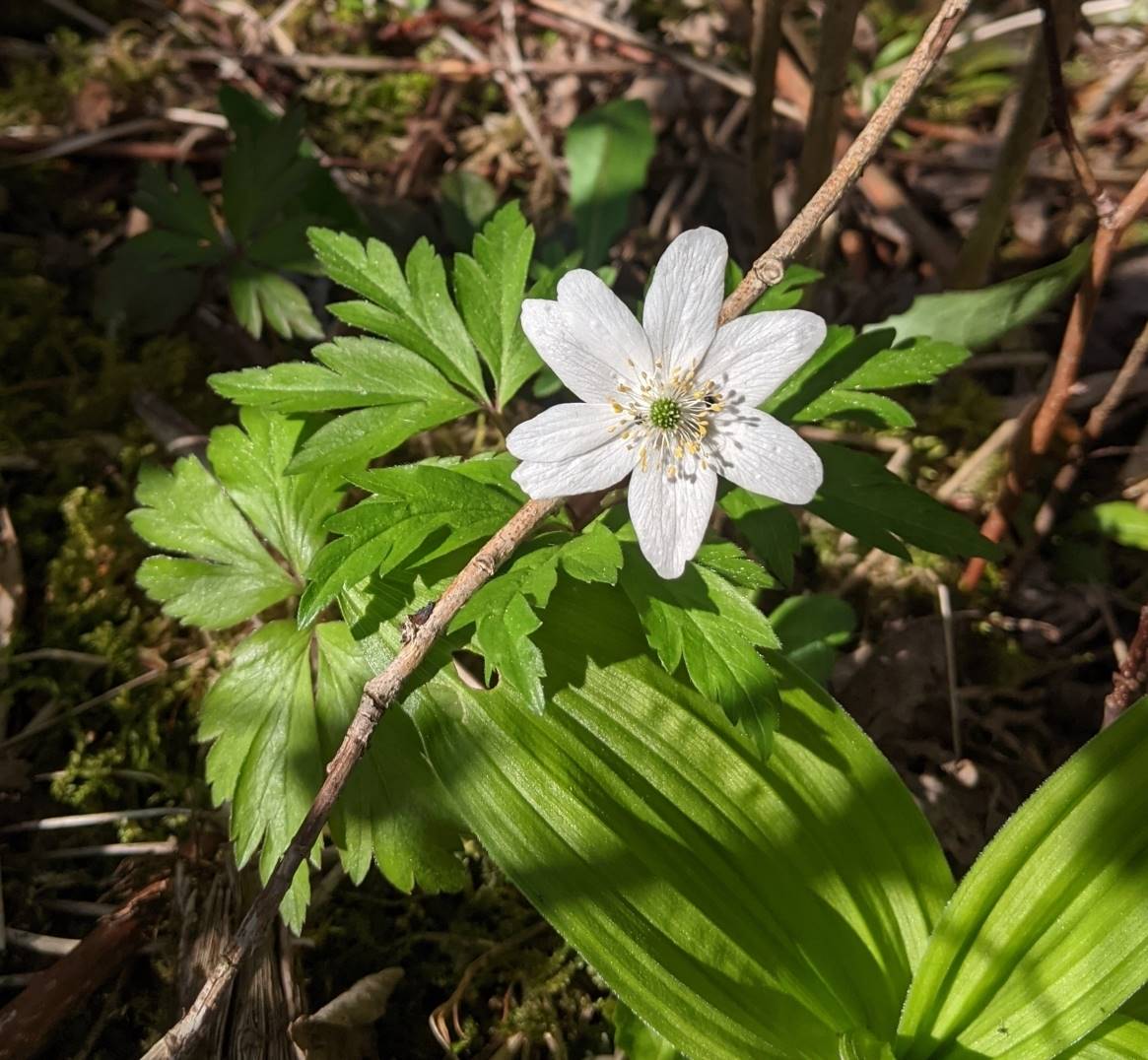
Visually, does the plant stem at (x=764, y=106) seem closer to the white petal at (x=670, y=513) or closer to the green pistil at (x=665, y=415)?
the green pistil at (x=665, y=415)

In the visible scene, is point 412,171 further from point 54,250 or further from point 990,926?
point 990,926

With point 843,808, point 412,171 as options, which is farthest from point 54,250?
point 843,808

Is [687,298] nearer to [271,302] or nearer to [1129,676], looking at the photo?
[1129,676]

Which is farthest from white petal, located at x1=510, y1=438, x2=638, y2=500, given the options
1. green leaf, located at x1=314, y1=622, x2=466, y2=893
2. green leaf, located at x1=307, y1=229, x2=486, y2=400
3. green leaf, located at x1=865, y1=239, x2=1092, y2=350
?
green leaf, located at x1=865, y1=239, x2=1092, y2=350

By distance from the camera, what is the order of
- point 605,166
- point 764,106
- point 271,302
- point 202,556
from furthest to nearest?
→ point 605,166 < point 271,302 < point 764,106 < point 202,556

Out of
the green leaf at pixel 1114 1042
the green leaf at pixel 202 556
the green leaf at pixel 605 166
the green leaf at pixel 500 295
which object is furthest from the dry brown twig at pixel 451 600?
the green leaf at pixel 605 166

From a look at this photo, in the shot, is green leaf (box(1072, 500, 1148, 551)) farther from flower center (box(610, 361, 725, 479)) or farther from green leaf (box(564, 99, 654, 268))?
green leaf (box(564, 99, 654, 268))

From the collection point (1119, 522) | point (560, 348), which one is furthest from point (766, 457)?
point (1119, 522)
